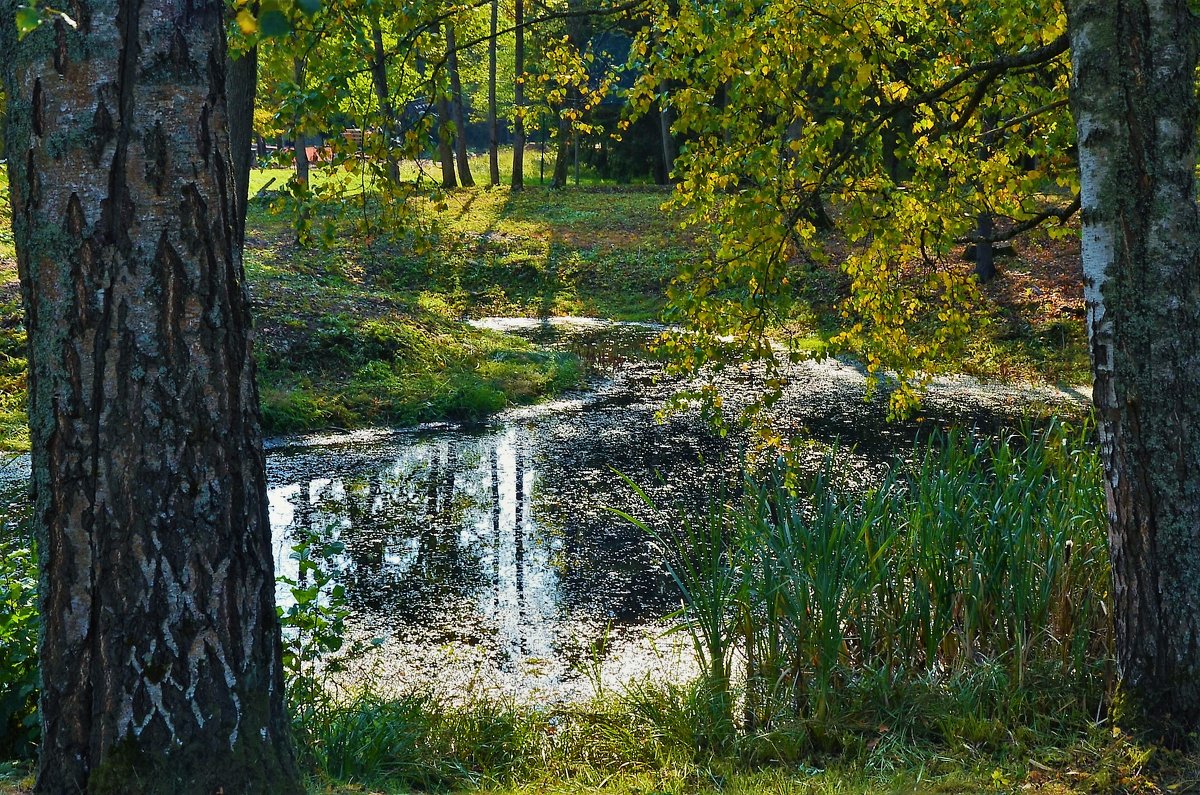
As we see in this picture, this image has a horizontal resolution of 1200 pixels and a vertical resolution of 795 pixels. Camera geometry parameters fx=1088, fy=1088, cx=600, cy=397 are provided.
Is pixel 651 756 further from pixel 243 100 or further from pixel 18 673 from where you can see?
pixel 243 100

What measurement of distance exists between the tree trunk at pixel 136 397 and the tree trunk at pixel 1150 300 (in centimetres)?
281

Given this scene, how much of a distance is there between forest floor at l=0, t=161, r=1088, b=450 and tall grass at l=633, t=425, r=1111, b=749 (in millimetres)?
1528

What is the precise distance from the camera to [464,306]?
21125 mm

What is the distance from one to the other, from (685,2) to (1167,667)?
391cm

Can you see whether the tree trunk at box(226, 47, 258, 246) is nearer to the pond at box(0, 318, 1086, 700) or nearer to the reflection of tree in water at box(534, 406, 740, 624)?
the pond at box(0, 318, 1086, 700)

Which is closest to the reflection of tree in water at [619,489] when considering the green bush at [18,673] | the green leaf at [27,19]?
the green bush at [18,673]

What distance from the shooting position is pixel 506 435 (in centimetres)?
1177

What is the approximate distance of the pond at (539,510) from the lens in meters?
6.13

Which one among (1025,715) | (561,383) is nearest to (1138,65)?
(1025,715)

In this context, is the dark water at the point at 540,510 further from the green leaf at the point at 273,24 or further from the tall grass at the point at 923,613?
the green leaf at the point at 273,24

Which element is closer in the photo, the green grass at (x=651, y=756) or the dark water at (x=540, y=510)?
the green grass at (x=651, y=756)

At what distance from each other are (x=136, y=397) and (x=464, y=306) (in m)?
18.7

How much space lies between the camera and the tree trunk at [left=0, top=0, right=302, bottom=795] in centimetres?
250

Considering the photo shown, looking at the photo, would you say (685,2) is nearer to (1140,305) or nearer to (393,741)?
(1140,305)
